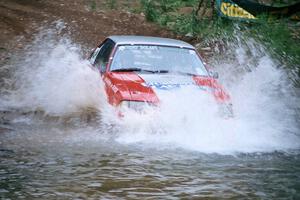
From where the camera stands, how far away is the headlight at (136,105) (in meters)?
7.03

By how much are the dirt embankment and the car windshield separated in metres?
6.67

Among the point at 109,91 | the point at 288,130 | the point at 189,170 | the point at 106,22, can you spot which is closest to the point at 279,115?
the point at 288,130

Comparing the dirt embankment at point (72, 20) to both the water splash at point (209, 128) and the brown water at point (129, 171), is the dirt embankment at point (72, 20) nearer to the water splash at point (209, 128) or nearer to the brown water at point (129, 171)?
the water splash at point (209, 128)

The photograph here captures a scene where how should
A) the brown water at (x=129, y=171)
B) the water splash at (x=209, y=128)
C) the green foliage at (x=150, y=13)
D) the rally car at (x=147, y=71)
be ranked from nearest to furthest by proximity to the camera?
the brown water at (x=129, y=171) < the water splash at (x=209, y=128) < the rally car at (x=147, y=71) < the green foliage at (x=150, y=13)

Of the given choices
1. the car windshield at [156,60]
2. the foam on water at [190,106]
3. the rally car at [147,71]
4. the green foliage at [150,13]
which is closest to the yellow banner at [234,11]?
the foam on water at [190,106]

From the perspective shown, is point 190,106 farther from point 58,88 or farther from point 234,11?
point 234,11

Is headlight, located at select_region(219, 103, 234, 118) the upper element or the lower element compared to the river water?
upper

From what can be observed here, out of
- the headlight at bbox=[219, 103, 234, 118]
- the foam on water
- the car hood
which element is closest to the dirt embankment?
the foam on water

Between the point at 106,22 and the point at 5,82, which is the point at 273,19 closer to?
the point at 106,22

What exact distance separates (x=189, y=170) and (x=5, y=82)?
6.82 meters

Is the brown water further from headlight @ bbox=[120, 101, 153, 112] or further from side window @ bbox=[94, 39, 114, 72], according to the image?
side window @ bbox=[94, 39, 114, 72]

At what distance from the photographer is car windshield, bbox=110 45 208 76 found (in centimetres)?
812

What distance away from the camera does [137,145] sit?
21.5 feet

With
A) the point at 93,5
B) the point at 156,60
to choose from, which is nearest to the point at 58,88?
the point at 156,60
